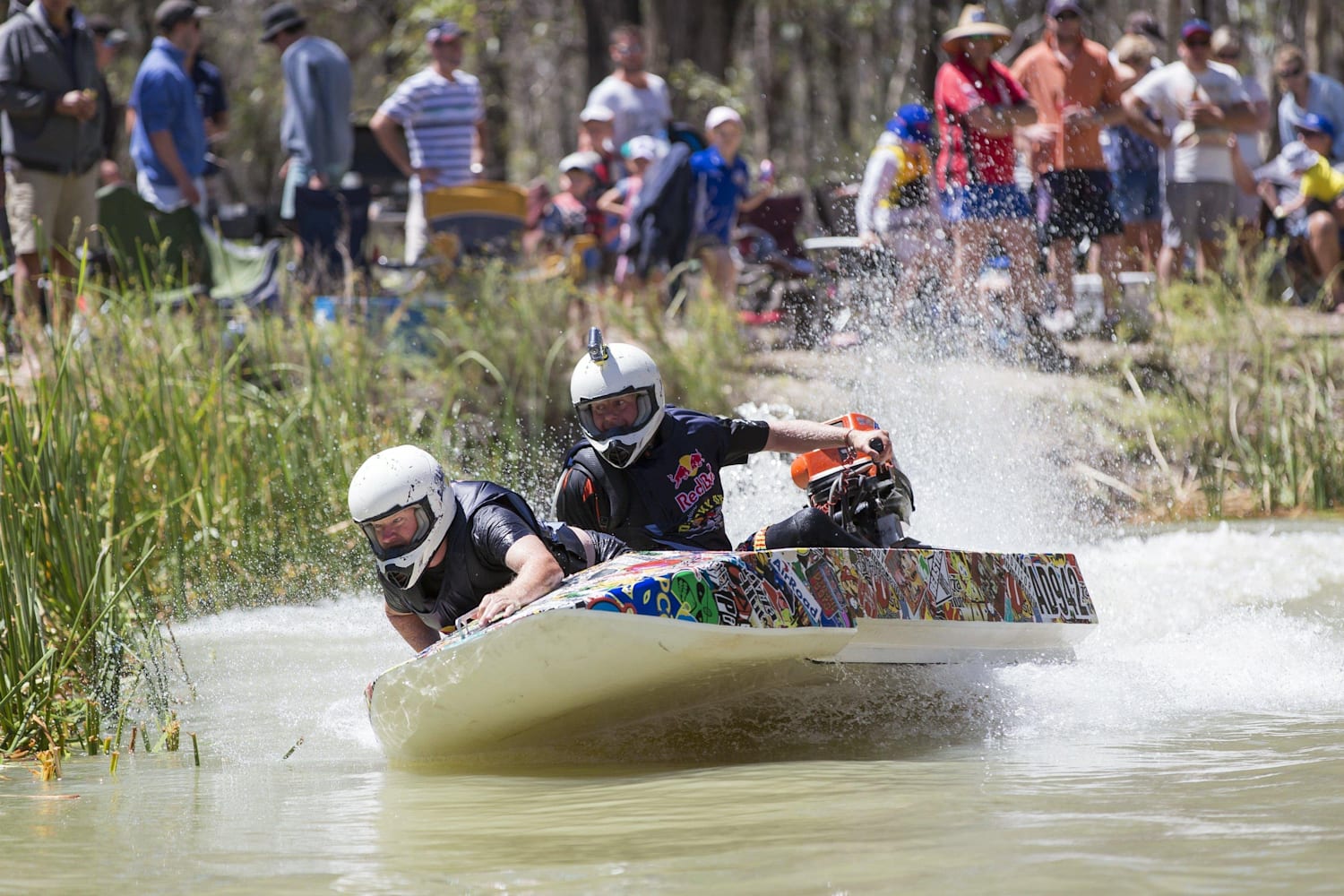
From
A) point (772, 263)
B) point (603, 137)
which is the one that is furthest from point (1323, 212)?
point (603, 137)

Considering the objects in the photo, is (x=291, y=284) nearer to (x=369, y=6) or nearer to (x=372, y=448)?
(x=372, y=448)

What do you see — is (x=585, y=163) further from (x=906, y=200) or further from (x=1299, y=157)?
(x=1299, y=157)

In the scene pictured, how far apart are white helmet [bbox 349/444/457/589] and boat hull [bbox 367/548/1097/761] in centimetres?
50

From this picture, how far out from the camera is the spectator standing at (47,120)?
34.5 ft

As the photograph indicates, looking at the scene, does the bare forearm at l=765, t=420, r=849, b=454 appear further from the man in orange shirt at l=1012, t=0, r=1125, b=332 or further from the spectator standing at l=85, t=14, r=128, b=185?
the spectator standing at l=85, t=14, r=128, b=185

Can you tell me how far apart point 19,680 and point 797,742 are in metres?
2.63

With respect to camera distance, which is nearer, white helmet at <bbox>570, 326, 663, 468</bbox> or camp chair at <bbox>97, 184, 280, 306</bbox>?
white helmet at <bbox>570, 326, 663, 468</bbox>

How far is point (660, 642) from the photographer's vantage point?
5.35 metres

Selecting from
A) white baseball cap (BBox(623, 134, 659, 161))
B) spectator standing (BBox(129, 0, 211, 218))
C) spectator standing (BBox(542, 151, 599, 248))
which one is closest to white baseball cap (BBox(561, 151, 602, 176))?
spectator standing (BBox(542, 151, 599, 248))

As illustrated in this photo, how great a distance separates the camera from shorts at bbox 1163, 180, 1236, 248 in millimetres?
13016

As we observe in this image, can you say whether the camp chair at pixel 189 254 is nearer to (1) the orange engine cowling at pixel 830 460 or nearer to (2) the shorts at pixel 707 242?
(2) the shorts at pixel 707 242

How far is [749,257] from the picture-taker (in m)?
16.6

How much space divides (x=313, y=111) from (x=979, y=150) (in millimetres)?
5056

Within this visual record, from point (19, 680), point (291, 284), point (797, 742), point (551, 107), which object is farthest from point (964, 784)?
point (551, 107)
